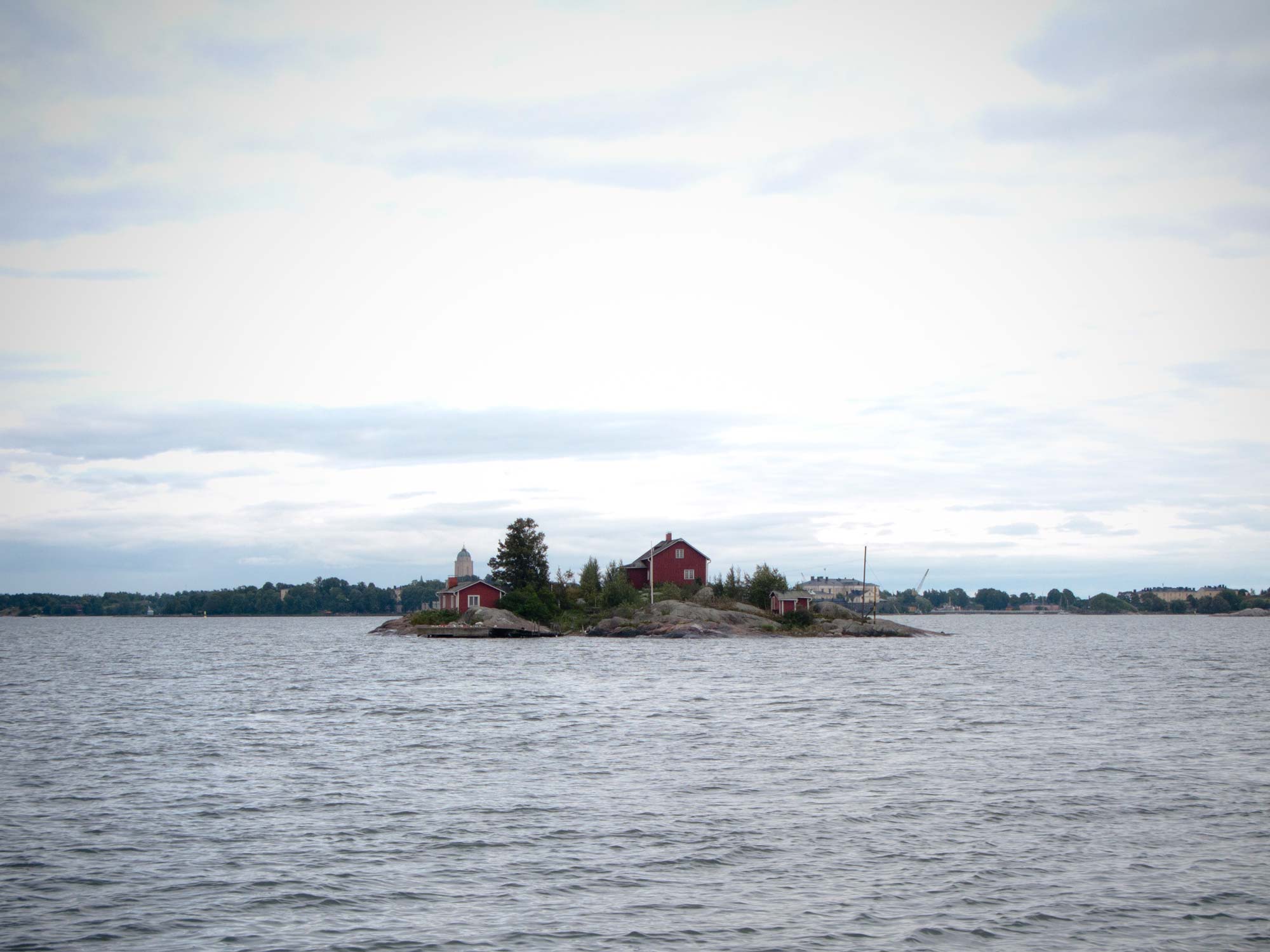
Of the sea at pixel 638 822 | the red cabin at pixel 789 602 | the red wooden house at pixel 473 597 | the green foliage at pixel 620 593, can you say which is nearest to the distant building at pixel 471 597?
the red wooden house at pixel 473 597

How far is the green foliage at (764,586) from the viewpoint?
106 meters

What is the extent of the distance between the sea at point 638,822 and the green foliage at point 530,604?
56456 millimetres

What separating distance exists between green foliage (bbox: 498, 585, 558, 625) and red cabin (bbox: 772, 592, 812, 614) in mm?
22689

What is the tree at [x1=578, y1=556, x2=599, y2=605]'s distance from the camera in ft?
362

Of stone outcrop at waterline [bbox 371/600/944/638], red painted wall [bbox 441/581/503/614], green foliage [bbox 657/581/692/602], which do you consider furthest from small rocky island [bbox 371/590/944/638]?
red painted wall [bbox 441/581/503/614]

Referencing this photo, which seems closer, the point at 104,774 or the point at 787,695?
the point at 104,774

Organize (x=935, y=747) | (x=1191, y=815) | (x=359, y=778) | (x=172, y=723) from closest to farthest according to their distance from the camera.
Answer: (x=1191, y=815) → (x=359, y=778) → (x=935, y=747) → (x=172, y=723)

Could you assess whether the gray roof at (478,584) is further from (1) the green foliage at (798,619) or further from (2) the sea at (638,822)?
(2) the sea at (638,822)

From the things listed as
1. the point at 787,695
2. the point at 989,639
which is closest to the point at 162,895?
the point at 787,695

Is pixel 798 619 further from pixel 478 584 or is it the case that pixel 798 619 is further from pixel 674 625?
pixel 478 584

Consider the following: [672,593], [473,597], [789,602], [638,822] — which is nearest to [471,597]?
[473,597]

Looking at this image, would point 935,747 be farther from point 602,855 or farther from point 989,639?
point 989,639

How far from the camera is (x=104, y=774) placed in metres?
25.6

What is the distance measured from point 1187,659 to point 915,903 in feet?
238
